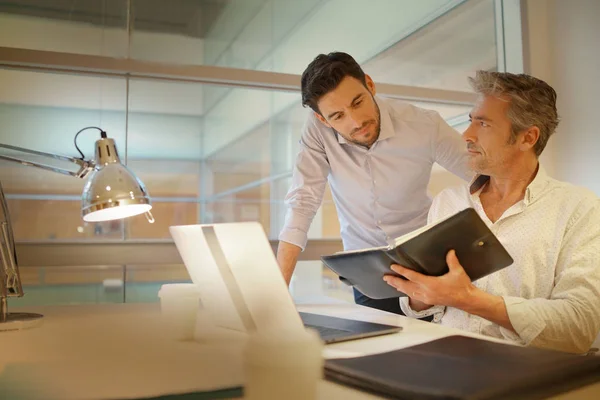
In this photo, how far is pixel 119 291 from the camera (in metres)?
Answer: 2.78

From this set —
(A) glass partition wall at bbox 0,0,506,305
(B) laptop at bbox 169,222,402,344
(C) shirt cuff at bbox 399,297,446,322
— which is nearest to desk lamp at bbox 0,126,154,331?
(B) laptop at bbox 169,222,402,344

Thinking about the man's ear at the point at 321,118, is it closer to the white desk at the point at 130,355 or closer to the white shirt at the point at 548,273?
the white shirt at the point at 548,273

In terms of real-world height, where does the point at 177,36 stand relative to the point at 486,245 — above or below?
above

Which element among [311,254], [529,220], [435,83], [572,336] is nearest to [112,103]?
[311,254]

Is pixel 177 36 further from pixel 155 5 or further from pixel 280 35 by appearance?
pixel 280 35

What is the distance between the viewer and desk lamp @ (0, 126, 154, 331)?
46.2 inches

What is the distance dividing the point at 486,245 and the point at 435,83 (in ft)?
8.14

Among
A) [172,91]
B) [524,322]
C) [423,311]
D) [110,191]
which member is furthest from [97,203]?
[172,91]

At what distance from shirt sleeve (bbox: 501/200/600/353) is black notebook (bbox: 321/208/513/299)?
139 mm

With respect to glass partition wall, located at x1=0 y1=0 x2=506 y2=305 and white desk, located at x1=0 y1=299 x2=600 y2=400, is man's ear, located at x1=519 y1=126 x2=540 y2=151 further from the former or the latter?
glass partition wall, located at x1=0 y1=0 x2=506 y2=305

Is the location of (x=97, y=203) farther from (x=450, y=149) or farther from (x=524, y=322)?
(x=450, y=149)

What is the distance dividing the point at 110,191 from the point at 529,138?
106 cm

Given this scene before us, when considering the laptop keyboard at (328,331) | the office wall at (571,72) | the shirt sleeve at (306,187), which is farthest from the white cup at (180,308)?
the office wall at (571,72)

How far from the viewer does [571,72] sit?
8.90 feet
